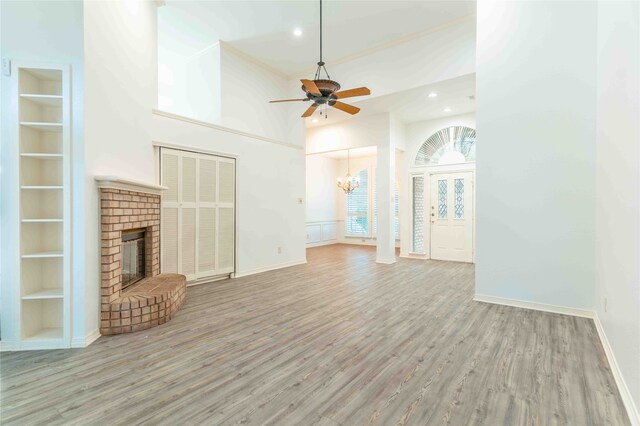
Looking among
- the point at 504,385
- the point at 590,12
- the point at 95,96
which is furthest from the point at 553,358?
the point at 95,96

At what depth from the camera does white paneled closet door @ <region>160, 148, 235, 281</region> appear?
14.9ft

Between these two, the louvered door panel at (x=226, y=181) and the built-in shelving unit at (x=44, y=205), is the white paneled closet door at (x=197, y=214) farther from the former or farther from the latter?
the built-in shelving unit at (x=44, y=205)

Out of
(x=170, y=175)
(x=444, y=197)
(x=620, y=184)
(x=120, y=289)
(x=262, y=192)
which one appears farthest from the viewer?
(x=444, y=197)

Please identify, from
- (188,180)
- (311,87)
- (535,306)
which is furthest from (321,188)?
(535,306)

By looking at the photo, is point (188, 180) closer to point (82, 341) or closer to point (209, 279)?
point (209, 279)

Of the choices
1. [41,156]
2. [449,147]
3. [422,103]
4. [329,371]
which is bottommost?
[329,371]

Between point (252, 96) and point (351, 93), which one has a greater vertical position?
point (252, 96)

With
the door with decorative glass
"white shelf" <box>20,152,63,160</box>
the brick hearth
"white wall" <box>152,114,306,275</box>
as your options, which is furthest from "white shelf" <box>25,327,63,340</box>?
the door with decorative glass

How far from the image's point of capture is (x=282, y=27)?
16.4ft

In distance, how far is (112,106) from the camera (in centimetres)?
327

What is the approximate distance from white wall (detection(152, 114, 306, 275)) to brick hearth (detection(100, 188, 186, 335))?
5.11 feet

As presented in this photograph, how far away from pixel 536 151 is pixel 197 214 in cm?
475

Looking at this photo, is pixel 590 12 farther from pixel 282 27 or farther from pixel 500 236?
pixel 282 27

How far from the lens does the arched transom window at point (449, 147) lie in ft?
22.9
